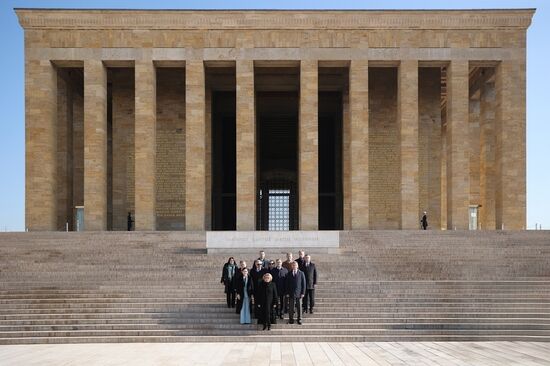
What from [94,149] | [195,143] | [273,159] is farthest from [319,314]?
[273,159]

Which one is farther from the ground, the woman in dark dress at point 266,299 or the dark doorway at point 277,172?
the dark doorway at point 277,172

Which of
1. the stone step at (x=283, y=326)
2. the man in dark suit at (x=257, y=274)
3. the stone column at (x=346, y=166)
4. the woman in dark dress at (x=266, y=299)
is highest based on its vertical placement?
the stone column at (x=346, y=166)

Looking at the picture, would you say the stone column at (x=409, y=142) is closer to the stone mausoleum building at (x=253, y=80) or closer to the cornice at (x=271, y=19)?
the stone mausoleum building at (x=253, y=80)

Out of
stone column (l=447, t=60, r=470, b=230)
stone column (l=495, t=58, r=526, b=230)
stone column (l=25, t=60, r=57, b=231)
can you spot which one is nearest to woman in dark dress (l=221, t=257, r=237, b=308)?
stone column (l=447, t=60, r=470, b=230)

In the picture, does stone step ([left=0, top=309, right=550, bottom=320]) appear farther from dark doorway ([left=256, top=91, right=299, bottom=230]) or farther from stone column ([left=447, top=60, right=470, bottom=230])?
dark doorway ([left=256, top=91, right=299, bottom=230])

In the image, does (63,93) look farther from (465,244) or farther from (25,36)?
(465,244)

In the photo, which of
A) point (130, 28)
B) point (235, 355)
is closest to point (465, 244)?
point (235, 355)

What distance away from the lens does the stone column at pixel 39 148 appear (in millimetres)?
24312

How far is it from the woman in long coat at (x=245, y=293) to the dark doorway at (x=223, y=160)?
1858 centimetres

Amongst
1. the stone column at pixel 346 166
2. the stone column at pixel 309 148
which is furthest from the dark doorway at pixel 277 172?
the stone column at pixel 309 148

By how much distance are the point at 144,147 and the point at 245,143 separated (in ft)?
14.4

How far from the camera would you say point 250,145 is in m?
24.7

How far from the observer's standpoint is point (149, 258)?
51.9 ft

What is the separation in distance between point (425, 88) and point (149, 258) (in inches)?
692
